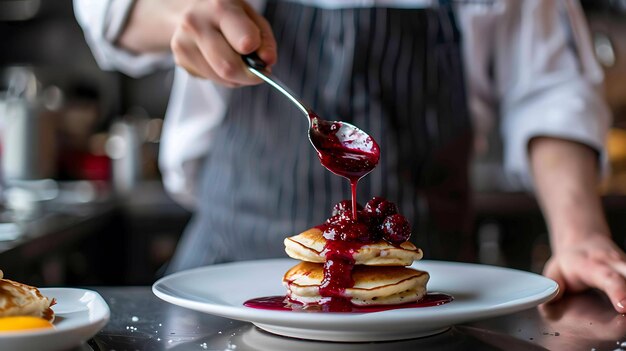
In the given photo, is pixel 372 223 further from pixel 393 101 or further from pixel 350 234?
pixel 393 101

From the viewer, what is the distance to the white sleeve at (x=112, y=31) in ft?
5.09

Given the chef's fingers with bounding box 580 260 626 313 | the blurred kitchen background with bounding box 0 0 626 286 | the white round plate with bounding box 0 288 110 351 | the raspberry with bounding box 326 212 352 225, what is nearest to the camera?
the white round plate with bounding box 0 288 110 351

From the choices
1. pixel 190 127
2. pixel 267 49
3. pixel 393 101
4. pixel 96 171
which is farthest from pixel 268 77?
pixel 96 171

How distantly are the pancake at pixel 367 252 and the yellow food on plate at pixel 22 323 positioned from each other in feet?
1.03

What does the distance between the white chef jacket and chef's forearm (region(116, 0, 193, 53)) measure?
0.07 feet

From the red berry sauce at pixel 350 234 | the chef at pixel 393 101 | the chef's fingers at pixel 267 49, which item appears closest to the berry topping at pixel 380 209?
the red berry sauce at pixel 350 234

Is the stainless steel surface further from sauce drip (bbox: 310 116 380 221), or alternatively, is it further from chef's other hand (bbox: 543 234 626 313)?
sauce drip (bbox: 310 116 380 221)

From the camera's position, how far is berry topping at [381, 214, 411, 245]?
3.28ft

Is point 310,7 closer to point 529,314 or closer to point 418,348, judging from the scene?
point 529,314

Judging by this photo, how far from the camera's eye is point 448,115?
178 cm

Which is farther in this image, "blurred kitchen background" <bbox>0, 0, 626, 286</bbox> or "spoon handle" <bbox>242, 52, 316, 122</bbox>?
"blurred kitchen background" <bbox>0, 0, 626, 286</bbox>

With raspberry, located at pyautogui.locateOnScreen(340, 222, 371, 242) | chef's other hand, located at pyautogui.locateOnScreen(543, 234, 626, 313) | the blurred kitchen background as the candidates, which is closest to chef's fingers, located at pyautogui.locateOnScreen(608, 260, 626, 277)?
chef's other hand, located at pyautogui.locateOnScreen(543, 234, 626, 313)

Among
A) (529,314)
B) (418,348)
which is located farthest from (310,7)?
(418,348)

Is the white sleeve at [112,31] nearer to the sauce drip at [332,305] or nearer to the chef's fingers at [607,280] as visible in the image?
the sauce drip at [332,305]
